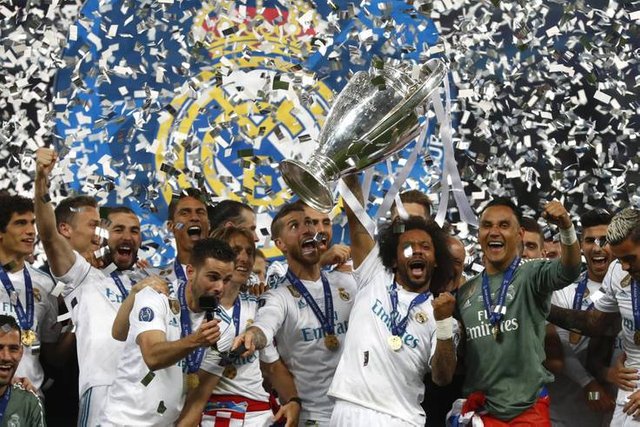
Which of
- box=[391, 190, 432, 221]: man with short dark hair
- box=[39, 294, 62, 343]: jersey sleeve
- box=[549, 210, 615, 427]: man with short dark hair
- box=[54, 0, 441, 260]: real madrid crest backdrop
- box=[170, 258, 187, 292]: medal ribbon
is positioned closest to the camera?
box=[39, 294, 62, 343]: jersey sleeve

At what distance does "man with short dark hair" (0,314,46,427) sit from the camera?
4961mm

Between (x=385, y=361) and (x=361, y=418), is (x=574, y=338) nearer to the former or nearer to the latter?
(x=385, y=361)

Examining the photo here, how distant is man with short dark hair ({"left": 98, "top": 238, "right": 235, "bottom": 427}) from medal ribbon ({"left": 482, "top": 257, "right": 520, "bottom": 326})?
4.47ft

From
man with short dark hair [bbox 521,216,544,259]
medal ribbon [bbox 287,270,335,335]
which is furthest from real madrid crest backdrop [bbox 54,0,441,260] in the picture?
medal ribbon [bbox 287,270,335,335]

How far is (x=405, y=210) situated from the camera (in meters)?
5.96

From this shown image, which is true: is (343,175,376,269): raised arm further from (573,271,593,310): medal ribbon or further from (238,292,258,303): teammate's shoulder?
(573,271,593,310): medal ribbon

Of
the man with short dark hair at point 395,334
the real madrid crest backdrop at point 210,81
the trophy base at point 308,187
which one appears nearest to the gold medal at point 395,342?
the man with short dark hair at point 395,334

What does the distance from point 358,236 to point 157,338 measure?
1312 millimetres

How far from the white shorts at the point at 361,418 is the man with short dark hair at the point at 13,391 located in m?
1.43

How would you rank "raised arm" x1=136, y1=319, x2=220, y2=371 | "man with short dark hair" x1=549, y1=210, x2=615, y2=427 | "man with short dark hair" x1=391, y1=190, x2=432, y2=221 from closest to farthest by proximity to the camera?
"raised arm" x1=136, y1=319, x2=220, y2=371 → "man with short dark hair" x1=549, y1=210, x2=615, y2=427 → "man with short dark hair" x1=391, y1=190, x2=432, y2=221

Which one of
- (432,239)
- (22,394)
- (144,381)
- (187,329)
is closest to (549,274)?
(432,239)

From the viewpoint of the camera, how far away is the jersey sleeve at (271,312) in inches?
211

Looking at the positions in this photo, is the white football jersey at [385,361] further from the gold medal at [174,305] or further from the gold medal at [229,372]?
the gold medal at [174,305]

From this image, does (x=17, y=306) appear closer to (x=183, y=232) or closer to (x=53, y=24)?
(x=183, y=232)
